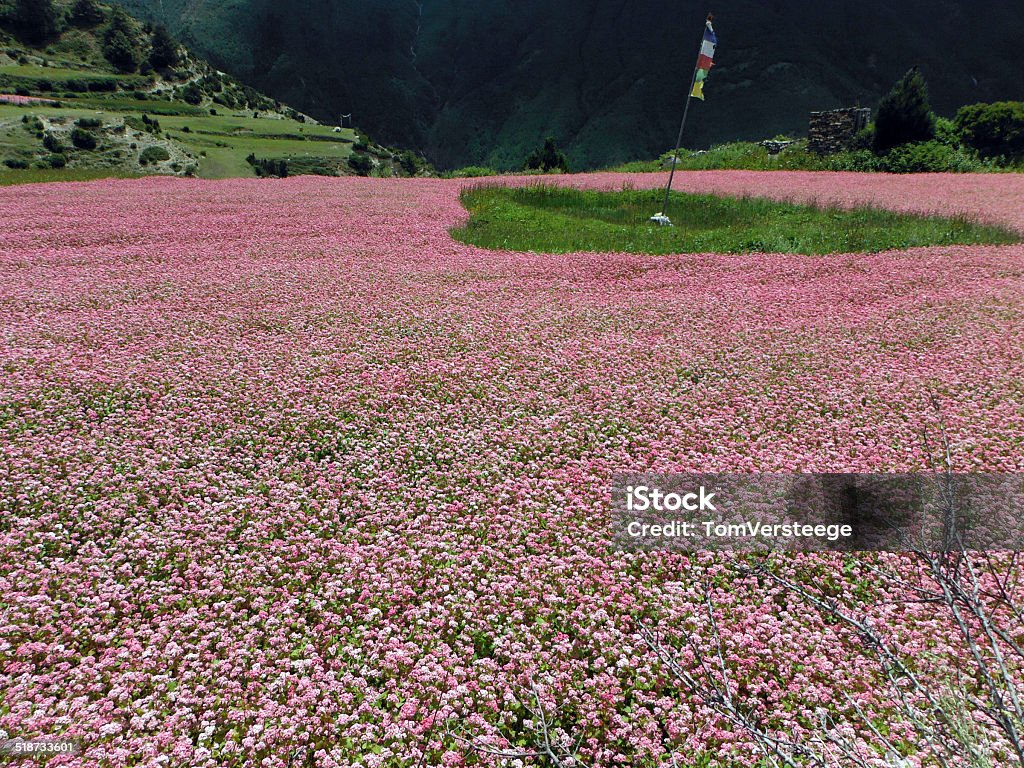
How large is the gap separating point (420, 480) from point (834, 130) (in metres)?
46.5

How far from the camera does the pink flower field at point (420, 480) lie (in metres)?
4.04

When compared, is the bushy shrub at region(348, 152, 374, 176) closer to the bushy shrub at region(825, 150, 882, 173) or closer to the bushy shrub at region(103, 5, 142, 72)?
the bushy shrub at region(103, 5, 142, 72)

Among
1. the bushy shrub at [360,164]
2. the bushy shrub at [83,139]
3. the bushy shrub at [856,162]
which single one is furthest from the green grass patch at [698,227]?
the bushy shrub at [360,164]

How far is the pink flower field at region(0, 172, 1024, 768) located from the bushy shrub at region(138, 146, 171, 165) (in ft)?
170

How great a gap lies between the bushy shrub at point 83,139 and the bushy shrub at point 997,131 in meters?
71.5

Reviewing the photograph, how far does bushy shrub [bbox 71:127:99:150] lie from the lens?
169 feet

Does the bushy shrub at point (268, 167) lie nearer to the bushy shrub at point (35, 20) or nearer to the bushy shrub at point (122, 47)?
the bushy shrub at point (122, 47)

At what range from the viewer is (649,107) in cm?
13525

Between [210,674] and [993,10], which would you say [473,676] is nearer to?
[210,674]

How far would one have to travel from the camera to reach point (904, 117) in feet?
124

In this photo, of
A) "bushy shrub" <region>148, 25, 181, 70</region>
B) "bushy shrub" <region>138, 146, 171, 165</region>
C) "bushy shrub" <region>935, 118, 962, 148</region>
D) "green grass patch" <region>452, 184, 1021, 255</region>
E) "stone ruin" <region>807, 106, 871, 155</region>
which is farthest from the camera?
"bushy shrub" <region>148, 25, 181, 70</region>

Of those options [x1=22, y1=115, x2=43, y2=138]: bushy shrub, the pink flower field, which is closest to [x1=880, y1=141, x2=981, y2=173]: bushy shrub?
the pink flower field

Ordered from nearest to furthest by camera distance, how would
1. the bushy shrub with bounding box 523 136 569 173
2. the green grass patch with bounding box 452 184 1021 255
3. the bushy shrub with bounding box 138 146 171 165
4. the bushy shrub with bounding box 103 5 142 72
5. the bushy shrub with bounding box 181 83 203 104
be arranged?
the green grass patch with bounding box 452 184 1021 255, the bushy shrub with bounding box 523 136 569 173, the bushy shrub with bounding box 138 146 171 165, the bushy shrub with bounding box 181 83 203 104, the bushy shrub with bounding box 103 5 142 72

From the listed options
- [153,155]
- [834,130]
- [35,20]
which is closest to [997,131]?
[834,130]
